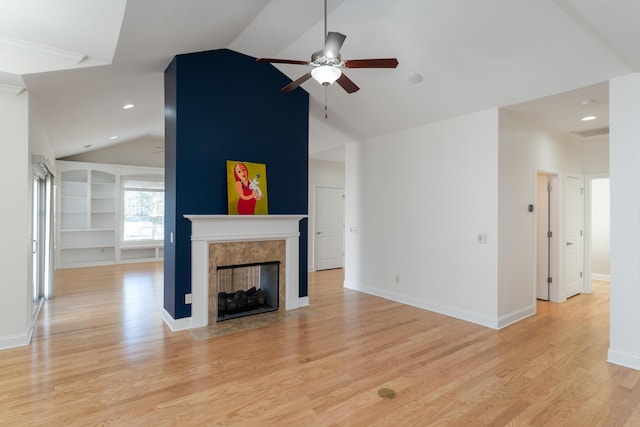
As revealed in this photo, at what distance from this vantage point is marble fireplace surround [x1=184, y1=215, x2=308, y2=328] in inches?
161

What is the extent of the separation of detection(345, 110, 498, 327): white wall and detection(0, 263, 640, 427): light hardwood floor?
0.48m

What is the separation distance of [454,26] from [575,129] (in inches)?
125

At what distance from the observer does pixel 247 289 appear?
4.84m

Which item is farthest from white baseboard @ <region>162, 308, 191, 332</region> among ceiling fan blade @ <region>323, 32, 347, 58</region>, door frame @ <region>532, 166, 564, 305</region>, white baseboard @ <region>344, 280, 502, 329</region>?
door frame @ <region>532, 166, 564, 305</region>

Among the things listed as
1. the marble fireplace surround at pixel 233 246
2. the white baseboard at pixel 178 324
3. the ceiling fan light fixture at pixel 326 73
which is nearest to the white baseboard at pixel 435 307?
the marble fireplace surround at pixel 233 246

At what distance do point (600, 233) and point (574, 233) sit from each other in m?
2.21

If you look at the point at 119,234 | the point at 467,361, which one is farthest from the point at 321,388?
the point at 119,234

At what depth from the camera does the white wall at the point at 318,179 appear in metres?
7.99

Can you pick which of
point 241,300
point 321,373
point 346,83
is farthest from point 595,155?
point 241,300

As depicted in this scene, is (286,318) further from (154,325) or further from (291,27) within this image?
(291,27)

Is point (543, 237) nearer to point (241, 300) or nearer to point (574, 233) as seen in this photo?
point (574, 233)

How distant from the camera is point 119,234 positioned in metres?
8.59

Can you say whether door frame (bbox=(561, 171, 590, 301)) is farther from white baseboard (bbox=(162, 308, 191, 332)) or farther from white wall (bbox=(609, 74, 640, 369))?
white baseboard (bbox=(162, 308, 191, 332))

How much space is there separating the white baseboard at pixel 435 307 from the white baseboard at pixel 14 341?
4.49m
